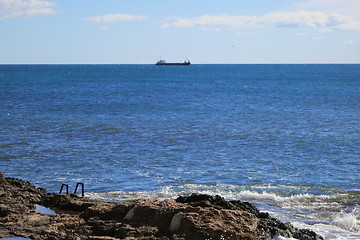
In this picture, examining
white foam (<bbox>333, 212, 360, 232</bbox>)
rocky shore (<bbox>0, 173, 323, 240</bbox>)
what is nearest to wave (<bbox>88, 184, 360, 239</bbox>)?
white foam (<bbox>333, 212, 360, 232</bbox>)

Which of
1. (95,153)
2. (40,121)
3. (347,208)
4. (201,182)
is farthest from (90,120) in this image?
(347,208)

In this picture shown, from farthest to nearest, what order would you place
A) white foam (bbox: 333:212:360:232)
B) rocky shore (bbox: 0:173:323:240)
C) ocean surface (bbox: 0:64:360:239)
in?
ocean surface (bbox: 0:64:360:239) < white foam (bbox: 333:212:360:232) < rocky shore (bbox: 0:173:323:240)

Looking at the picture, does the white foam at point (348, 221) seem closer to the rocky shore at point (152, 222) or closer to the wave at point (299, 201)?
the wave at point (299, 201)

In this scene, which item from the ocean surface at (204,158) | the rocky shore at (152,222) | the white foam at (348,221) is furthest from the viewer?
the ocean surface at (204,158)

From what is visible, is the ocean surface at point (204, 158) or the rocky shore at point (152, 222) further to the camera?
the ocean surface at point (204, 158)

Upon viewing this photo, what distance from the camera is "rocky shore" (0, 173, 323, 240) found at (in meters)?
13.6

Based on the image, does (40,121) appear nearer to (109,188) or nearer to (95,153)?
(95,153)

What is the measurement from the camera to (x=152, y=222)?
46.3 feet

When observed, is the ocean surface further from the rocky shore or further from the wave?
the rocky shore

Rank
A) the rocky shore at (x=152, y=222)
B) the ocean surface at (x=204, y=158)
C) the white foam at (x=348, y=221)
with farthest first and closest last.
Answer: the ocean surface at (x=204, y=158)
the white foam at (x=348, y=221)
the rocky shore at (x=152, y=222)

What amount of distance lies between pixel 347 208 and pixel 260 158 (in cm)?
990

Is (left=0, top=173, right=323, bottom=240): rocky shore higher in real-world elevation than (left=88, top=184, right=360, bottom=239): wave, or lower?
higher

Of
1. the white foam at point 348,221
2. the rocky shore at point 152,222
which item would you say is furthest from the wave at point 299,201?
the rocky shore at point 152,222

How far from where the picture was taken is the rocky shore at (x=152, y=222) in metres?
13.6
